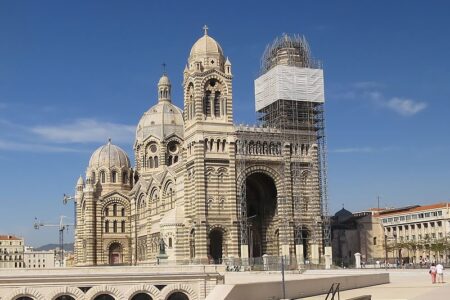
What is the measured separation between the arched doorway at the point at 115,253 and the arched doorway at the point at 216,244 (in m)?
29.7

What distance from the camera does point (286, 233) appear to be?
7131cm

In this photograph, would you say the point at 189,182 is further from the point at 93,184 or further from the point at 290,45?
the point at 93,184

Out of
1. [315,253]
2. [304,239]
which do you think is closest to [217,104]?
[304,239]

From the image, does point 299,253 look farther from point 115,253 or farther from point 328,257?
point 115,253

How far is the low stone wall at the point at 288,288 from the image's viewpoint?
1073 inches

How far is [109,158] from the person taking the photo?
338 feet

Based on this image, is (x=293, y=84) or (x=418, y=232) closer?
(x=293, y=84)

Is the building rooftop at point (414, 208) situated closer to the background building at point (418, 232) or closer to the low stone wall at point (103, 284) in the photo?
the background building at point (418, 232)

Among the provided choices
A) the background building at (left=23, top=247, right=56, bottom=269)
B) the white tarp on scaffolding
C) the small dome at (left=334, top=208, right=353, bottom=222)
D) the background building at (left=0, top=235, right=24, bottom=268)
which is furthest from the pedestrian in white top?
the background building at (left=23, top=247, right=56, bottom=269)

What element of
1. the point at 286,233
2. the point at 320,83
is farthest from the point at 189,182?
the point at 320,83

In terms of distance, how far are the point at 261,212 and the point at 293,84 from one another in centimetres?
1472

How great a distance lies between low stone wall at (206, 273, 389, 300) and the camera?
2725cm

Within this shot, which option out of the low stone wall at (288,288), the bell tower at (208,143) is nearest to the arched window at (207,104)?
the bell tower at (208,143)

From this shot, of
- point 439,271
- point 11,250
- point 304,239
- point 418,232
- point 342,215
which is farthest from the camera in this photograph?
point 11,250
